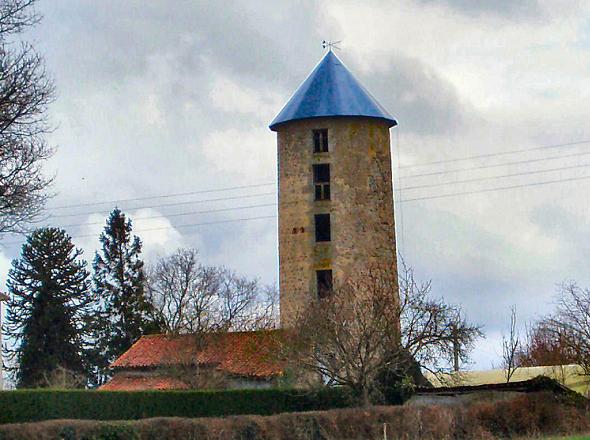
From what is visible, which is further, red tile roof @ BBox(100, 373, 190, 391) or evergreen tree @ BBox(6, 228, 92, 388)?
evergreen tree @ BBox(6, 228, 92, 388)

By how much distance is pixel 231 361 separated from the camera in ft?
164

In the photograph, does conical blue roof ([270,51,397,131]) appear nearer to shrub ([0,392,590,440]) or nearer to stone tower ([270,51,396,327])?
stone tower ([270,51,396,327])

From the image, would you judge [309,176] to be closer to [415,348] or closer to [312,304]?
[312,304]

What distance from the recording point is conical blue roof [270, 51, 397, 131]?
53594 millimetres

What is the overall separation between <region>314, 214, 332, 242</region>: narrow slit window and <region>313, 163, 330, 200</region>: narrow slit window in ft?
2.68

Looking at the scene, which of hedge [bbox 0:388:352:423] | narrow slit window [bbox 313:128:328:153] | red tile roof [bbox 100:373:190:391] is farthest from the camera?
narrow slit window [bbox 313:128:328:153]

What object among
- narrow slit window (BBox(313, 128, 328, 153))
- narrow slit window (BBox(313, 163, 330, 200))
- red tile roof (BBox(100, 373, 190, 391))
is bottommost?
red tile roof (BBox(100, 373, 190, 391))

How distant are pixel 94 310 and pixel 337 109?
58.9 ft

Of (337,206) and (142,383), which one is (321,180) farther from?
(142,383)

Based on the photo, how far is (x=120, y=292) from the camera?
214ft

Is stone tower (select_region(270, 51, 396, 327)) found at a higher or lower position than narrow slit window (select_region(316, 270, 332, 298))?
higher

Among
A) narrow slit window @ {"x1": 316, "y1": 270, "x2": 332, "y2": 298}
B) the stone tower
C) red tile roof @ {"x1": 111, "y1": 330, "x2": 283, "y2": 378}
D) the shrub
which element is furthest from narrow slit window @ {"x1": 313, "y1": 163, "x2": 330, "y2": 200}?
the shrub

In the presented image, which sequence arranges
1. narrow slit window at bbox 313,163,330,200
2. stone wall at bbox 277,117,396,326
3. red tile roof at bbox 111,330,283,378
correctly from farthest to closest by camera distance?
narrow slit window at bbox 313,163,330,200
stone wall at bbox 277,117,396,326
red tile roof at bbox 111,330,283,378

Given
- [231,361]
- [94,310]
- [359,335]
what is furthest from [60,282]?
[359,335]
